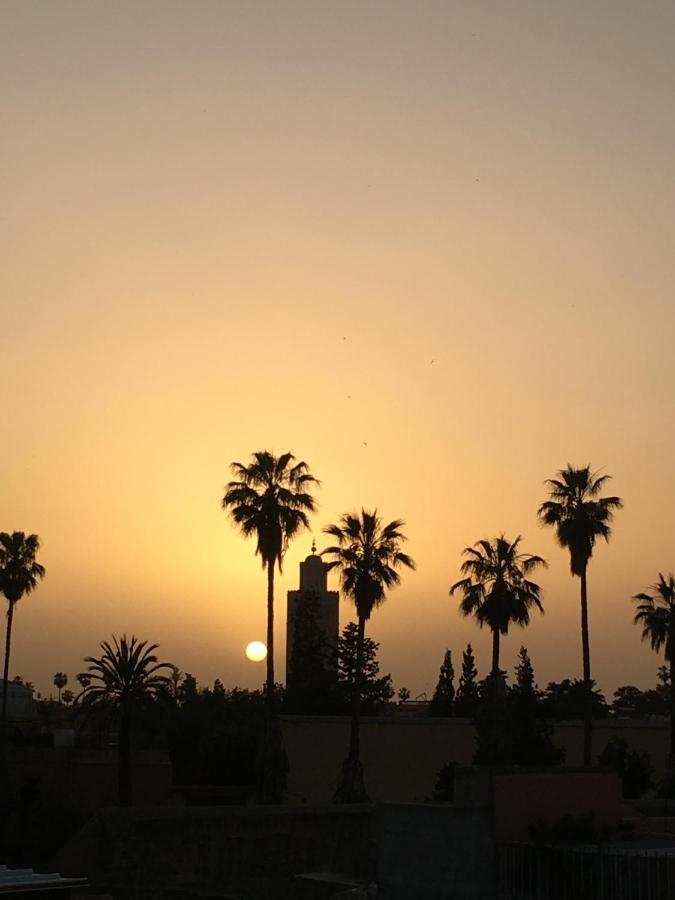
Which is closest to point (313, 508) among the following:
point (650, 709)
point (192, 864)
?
point (192, 864)

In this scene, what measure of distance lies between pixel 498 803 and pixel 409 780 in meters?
33.3

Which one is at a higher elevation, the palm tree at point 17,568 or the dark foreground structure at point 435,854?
the palm tree at point 17,568

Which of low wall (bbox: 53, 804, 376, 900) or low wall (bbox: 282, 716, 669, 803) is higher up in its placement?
low wall (bbox: 282, 716, 669, 803)

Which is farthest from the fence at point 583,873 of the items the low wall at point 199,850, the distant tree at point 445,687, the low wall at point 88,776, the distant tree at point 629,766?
the distant tree at point 445,687

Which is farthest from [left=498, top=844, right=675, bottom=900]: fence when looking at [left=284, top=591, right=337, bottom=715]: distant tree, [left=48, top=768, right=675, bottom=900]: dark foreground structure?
[left=284, top=591, right=337, bottom=715]: distant tree

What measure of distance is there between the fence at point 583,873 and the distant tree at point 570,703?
33.3 metres

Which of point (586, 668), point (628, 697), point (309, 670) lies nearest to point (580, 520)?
point (586, 668)

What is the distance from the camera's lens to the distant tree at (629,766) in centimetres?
5162

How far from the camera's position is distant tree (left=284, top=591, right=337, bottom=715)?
2950 inches

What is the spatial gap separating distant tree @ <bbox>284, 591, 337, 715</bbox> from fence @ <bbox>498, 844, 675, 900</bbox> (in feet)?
159

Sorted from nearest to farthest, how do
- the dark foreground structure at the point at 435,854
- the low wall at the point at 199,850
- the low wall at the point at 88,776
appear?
the dark foreground structure at the point at 435,854 → the low wall at the point at 199,850 → the low wall at the point at 88,776

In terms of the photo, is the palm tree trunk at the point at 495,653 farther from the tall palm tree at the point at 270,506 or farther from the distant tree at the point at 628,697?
the distant tree at the point at 628,697

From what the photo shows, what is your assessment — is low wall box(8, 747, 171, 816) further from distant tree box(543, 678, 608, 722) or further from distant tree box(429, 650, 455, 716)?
distant tree box(429, 650, 455, 716)

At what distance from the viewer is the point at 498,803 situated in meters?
25.1
